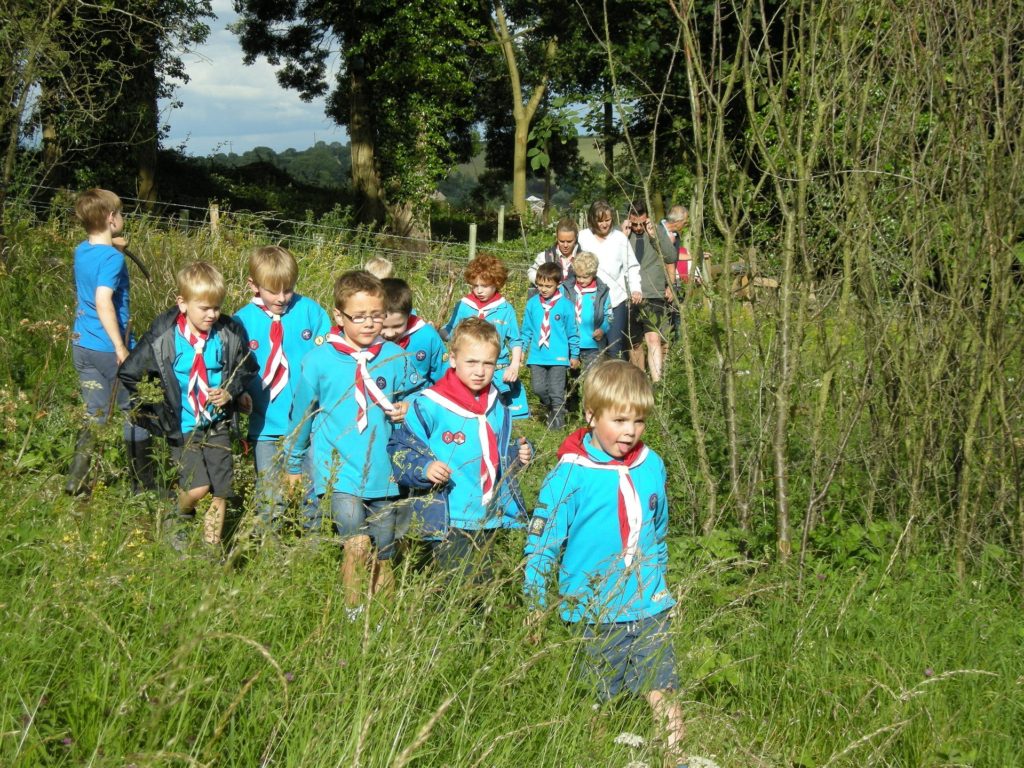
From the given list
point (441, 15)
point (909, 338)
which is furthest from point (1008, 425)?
point (441, 15)

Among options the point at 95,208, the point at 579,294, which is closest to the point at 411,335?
the point at 95,208

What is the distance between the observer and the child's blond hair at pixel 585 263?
939cm

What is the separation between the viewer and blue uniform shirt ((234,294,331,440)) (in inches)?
223

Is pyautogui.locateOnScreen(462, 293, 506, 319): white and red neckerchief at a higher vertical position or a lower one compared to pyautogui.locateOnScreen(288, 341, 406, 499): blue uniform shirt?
higher

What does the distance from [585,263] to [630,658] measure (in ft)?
20.8

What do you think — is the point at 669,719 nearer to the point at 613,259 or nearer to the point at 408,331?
the point at 408,331

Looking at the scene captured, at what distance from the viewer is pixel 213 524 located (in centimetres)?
353

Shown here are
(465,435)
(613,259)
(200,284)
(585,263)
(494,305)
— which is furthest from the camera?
(613,259)

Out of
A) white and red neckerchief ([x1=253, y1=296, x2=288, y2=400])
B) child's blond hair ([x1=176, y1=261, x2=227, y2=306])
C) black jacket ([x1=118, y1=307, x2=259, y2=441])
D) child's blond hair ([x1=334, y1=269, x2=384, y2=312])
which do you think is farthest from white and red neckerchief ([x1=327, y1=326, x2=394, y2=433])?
white and red neckerchief ([x1=253, y1=296, x2=288, y2=400])

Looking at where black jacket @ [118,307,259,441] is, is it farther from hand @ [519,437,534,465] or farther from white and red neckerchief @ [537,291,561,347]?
white and red neckerchief @ [537,291,561,347]

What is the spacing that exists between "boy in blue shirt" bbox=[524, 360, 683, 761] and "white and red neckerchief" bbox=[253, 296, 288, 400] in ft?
7.93

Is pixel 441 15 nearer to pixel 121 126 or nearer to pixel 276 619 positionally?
pixel 121 126

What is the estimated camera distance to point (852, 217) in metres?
4.63

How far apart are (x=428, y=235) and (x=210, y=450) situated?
85.8ft
